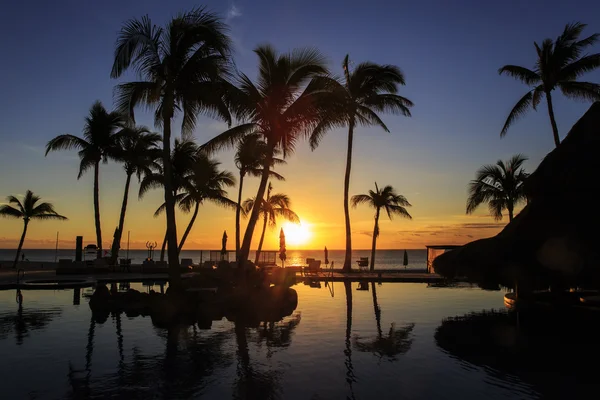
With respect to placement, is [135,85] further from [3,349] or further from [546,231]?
[546,231]

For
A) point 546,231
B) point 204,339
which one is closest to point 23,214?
point 204,339

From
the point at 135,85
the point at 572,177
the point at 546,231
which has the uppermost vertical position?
the point at 135,85

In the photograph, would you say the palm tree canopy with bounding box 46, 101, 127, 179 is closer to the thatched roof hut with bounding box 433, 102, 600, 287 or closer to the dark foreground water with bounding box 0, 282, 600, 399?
the dark foreground water with bounding box 0, 282, 600, 399

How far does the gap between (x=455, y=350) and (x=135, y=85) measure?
13449 mm

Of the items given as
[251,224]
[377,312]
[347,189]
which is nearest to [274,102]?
[251,224]

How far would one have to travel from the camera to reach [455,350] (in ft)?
31.8

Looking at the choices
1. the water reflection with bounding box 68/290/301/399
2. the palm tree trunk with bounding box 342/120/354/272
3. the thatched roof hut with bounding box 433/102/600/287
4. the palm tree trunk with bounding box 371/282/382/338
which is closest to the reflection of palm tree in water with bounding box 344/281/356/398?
the palm tree trunk with bounding box 371/282/382/338

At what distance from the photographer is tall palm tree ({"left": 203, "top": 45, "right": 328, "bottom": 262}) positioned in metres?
17.8

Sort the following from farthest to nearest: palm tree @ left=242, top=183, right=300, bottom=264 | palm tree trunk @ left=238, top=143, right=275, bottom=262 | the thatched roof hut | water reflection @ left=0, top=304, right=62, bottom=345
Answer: palm tree @ left=242, top=183, right=300, bottom=264 < palm tree trunk @ left=238, top=143, right=275, bottom=262 < water reflection @ left=0, top=304, right=62, bottom=345 < the thatched roof hut

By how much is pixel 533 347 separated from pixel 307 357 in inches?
213

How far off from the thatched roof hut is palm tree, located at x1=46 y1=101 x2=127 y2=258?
85.2ft

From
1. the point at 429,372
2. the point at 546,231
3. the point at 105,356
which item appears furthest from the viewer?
the point at 546,231

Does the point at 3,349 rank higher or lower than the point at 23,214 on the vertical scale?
lower

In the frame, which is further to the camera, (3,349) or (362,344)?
(362,344)
